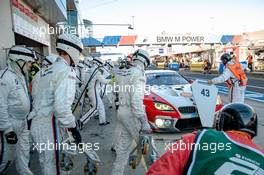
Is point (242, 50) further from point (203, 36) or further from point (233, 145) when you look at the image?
point (233, 145)

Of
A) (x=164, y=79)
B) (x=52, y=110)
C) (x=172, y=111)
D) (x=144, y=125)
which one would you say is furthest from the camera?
(x=164, y=79)

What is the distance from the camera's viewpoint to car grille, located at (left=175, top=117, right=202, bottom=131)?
5.29 metres

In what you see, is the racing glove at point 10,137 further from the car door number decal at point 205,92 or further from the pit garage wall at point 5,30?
the car door number decal at point 205,92

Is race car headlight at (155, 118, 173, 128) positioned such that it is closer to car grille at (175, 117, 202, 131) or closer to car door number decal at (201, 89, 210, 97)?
car grille at (175, 117, 202, 131)

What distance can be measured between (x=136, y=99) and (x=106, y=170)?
1425 mm

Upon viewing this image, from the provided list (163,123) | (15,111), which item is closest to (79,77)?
(163,123)

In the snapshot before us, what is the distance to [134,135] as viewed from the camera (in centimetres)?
396

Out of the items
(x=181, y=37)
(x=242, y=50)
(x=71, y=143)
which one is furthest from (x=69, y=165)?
(x=181, y=37)

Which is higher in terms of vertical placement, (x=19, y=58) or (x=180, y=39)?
(x=180, y=39)

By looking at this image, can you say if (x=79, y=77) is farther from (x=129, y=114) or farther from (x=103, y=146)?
(x=129, y=114)

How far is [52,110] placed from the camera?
3057 mm

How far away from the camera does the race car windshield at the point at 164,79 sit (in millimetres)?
7184

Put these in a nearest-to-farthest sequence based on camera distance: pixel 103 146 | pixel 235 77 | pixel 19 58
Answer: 1. pixel 19 58
2. pixel 103 146
3. pixel 235 77

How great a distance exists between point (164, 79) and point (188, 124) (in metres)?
2.29
